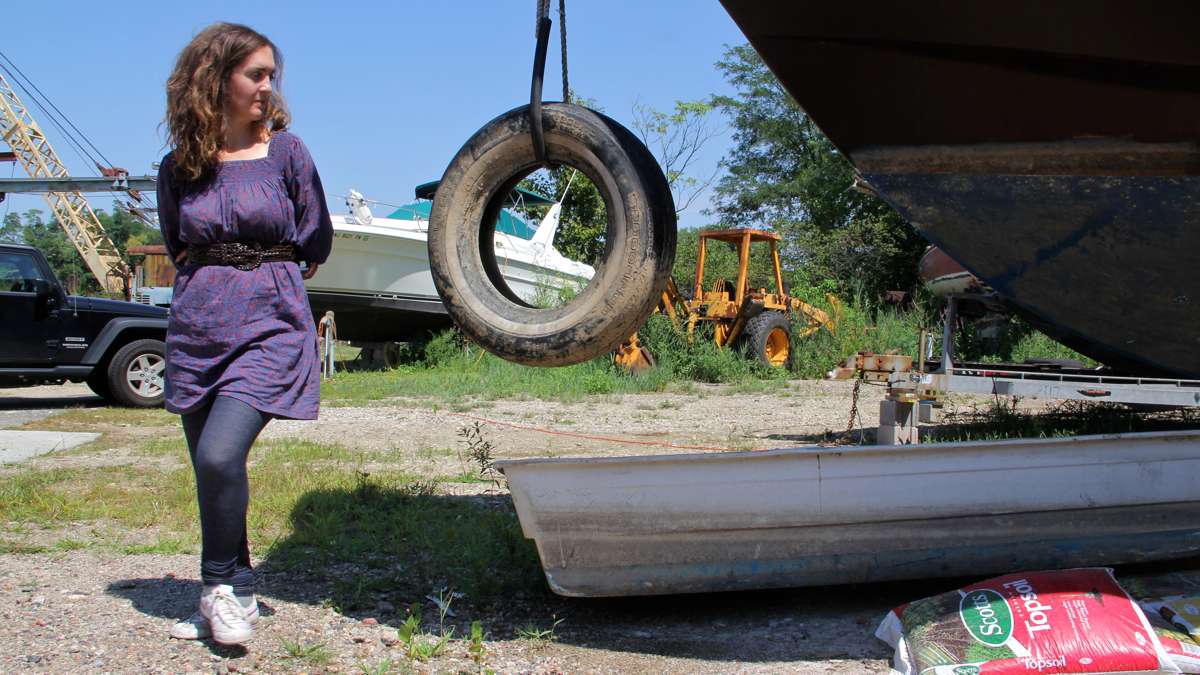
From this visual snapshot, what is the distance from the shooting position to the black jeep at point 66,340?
26.3ft

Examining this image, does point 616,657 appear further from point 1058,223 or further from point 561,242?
point 561,242

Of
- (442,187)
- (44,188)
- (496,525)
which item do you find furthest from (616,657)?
(44,188)

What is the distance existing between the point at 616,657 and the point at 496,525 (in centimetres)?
115

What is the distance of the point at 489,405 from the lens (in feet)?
28.2

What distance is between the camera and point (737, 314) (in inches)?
489

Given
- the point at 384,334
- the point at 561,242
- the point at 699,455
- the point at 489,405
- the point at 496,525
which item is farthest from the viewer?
the point at 561,242

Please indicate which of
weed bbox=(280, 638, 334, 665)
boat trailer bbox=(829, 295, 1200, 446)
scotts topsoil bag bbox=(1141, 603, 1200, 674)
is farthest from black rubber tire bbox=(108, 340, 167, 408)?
scotts topsoil bag bbox=(1141, 603, 1200, 674)

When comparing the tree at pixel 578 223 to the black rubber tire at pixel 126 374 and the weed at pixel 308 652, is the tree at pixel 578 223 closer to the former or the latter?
the black rubber tire at pixel 126 374

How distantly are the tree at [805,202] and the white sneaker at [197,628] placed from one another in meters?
18.9

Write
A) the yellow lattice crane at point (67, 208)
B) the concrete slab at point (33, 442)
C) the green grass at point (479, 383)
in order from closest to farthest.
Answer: the concrete slab at point (33, 442) → the green grass at point (479, 383) → the yellow lattice crane at point (67, 208)

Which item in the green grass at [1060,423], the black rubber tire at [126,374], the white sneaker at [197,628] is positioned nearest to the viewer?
the white sneaker at [197,628]

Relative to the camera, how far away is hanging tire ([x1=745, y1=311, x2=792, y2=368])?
12117 mm

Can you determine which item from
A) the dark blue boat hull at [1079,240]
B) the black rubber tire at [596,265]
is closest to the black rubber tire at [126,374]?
the black rubber tire at [596,265]

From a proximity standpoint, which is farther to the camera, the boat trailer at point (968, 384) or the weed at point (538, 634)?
the boat trailer at point (968, 384)
